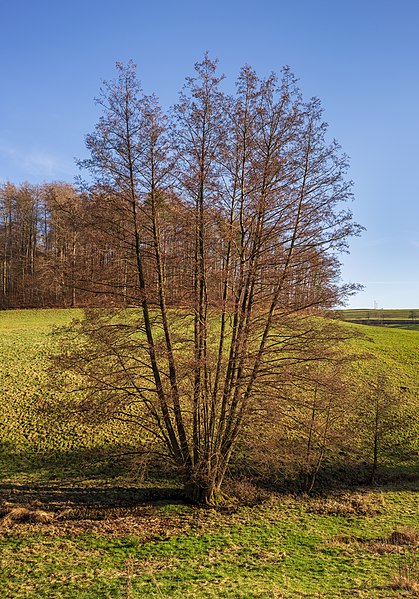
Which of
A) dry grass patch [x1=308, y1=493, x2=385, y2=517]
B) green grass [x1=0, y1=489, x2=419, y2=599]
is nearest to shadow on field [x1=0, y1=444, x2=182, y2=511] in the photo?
green grass [x1=0, y1=489, x2=419, y2=599]

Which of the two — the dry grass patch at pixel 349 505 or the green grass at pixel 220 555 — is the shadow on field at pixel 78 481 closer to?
the green grass at pixel 220 555

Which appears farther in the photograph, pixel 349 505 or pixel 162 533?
pixel 349 505

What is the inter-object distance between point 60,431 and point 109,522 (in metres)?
7.92

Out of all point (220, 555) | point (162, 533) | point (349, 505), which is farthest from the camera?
point (349, 505)

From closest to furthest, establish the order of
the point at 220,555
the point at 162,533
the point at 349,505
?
the point at 220,555, the point at 162,533, the point at 349,505

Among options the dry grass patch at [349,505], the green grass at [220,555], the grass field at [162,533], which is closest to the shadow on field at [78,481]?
the grass field at [162,533]

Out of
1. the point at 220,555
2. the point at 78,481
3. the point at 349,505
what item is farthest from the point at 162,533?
the point at 349,505

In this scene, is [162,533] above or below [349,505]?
above

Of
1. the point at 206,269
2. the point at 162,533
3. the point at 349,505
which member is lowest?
the point at 349,505

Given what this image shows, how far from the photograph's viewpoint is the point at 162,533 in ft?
37.3

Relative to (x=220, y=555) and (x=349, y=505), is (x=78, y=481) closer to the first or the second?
(x=220, y=555)

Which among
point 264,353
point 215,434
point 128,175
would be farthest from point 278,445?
point 128,175

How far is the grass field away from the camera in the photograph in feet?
26.9

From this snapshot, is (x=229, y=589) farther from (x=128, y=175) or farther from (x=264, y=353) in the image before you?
(x=128, y=175)
